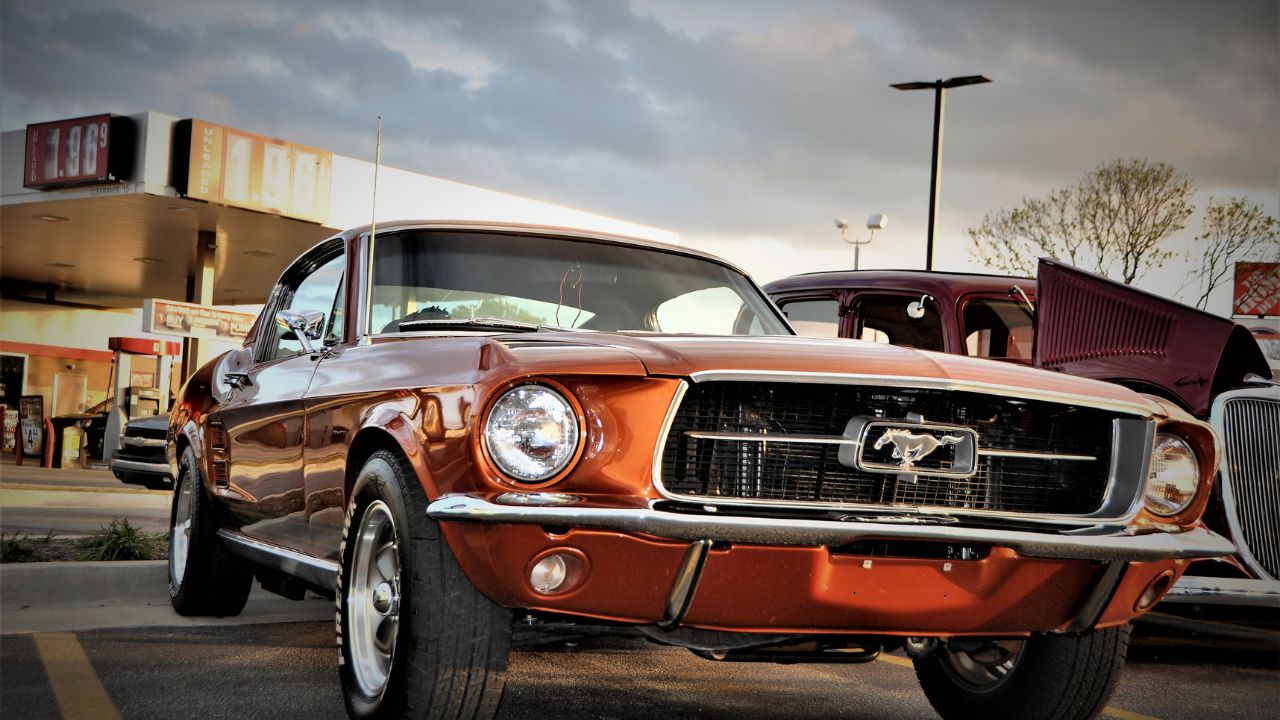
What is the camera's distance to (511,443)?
9.93ft

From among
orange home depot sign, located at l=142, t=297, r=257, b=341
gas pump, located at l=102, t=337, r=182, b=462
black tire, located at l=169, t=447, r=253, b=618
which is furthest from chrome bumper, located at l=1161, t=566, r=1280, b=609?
gas pump, located at l=102, t=337, r=182, b=462

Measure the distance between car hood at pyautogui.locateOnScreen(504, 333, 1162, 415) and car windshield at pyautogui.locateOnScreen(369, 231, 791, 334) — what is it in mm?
787

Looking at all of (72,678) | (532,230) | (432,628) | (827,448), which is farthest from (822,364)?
(72,678)

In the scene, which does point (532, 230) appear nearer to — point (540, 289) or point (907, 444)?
point (540, 289)

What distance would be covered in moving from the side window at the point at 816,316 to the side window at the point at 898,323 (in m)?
0.19

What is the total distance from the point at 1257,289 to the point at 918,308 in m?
19.3

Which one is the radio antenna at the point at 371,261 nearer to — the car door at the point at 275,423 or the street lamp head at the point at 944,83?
the car door at the point at 275,423

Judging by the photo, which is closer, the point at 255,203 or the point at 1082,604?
the point at 1082,604

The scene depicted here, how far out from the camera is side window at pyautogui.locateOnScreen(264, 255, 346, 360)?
495 cm

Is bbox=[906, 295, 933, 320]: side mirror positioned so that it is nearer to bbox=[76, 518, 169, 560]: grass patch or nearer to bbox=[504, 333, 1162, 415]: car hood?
bbox=[504, 333, 1162, 415]: car hood

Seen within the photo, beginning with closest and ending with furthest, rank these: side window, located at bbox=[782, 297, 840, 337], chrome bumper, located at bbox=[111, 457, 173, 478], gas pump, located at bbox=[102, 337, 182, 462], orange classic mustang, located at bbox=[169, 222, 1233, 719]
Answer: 1. orange classic mustang, located at bbox=[169, 222, 1233, 719]
2. side window, located at bbox=[782, 297, 840, 337]
3. chrome bumper, located at bbox=[111, 457, 173, 478]
4. gas pump, located at bbox=[102, 337, 182, 462]

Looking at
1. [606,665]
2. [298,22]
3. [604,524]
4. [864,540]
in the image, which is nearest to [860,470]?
Result: [864,540]

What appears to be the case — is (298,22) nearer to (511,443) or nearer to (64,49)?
(64,49)

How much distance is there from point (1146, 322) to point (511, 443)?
4.01 m
